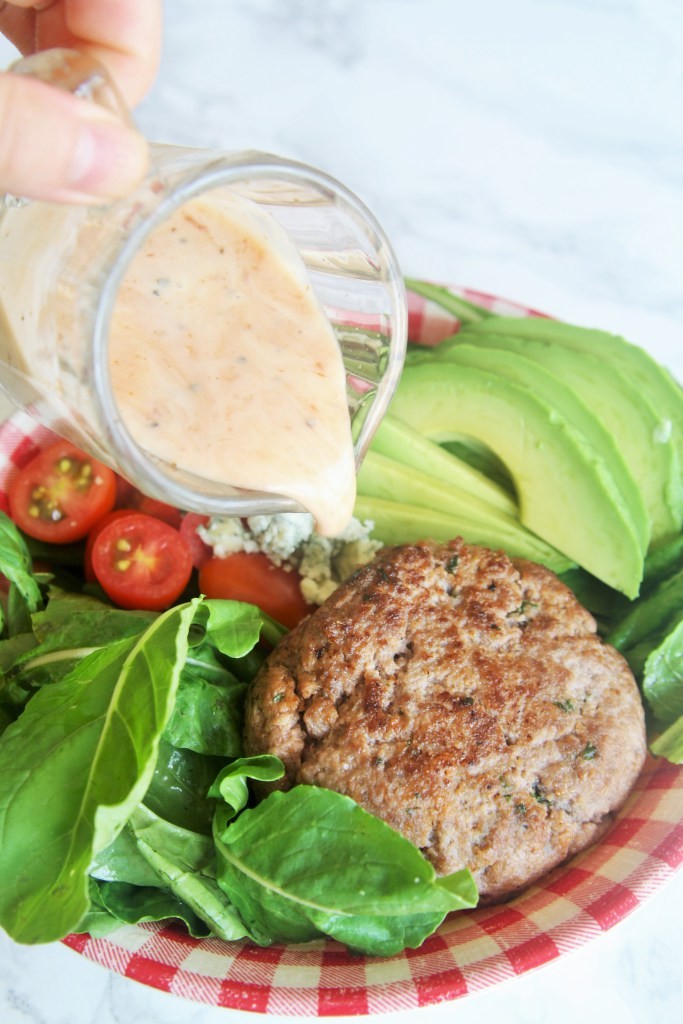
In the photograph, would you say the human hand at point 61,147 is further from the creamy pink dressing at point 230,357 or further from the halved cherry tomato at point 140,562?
the halved cherry tomato at point 140,562

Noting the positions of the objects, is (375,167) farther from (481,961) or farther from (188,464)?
(481,961)

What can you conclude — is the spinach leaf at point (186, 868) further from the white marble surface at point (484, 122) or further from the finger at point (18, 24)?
the white marble surface at point (484, 122)

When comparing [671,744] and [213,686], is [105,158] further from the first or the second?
[671,744]

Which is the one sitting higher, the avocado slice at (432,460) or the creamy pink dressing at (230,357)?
the creamy pink dressing at (230,357)

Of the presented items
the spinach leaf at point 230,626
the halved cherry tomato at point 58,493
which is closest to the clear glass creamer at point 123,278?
the spinach leaf at point 230,626

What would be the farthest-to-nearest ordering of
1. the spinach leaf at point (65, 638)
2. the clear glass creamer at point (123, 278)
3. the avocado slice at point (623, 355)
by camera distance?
the avocado slice at point (623, 355), the spinach leaf at point (65, 638), the clear glass creamer at point (123, 278)

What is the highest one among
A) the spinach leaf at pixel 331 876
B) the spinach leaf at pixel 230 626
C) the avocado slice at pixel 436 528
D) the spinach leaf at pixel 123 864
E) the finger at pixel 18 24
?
the finger at pixel 18 24

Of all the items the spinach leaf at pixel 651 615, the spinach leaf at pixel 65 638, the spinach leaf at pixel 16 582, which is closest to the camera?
the spinach leaf at pixel 65 638

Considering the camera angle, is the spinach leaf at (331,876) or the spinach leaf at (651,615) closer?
the spinach leaf at (331,876)
